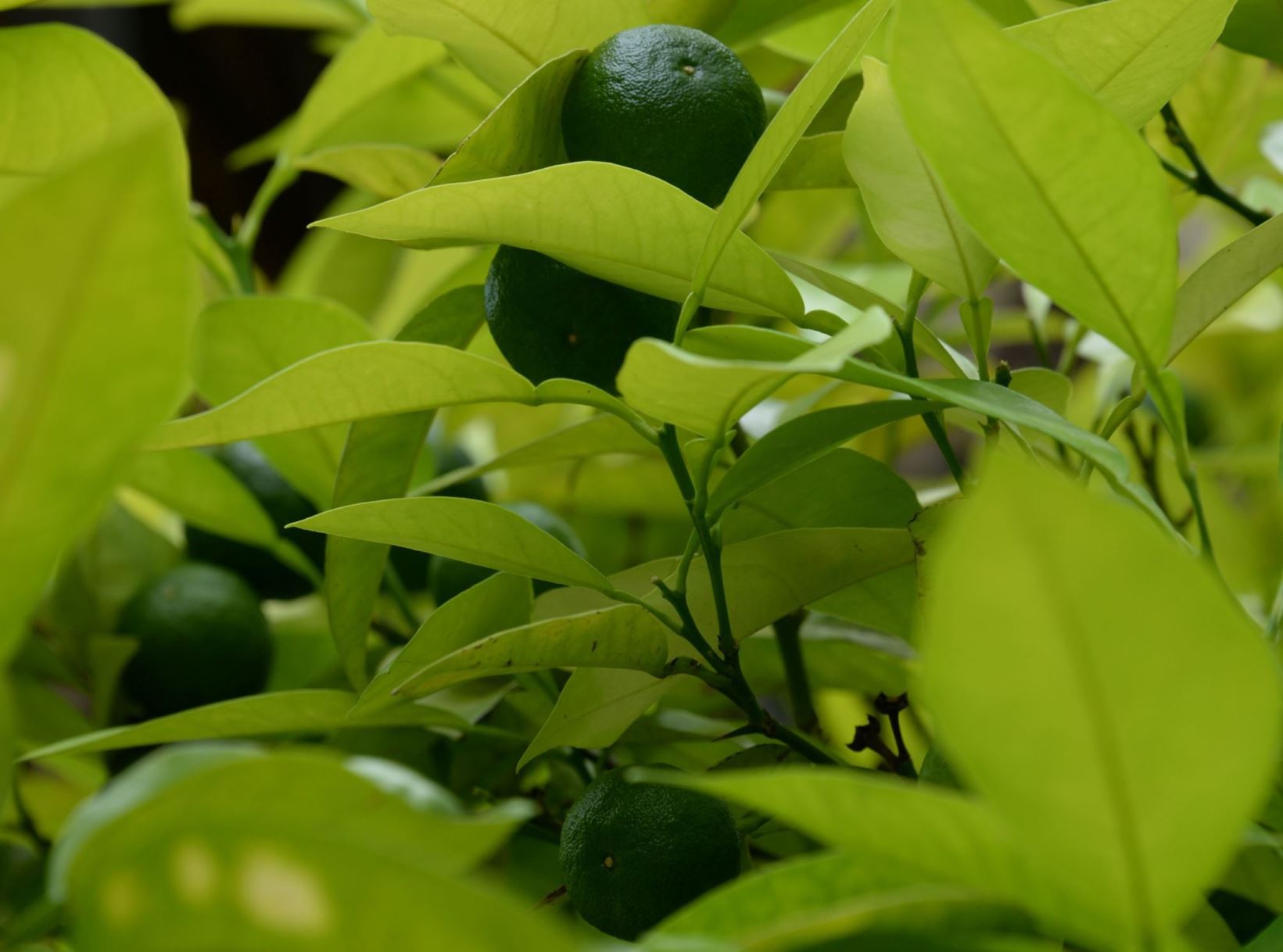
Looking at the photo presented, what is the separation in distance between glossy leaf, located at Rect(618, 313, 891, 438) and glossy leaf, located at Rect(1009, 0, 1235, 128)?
0.15 m

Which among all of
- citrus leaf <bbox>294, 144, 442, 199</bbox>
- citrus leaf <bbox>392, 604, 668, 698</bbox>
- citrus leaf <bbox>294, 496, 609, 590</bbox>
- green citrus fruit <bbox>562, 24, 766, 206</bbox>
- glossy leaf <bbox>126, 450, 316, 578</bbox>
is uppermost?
green citrus fruit <bbox>562, 24, 766, 206</bbox>

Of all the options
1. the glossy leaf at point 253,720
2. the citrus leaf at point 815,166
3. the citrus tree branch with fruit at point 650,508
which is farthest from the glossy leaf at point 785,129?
the glossy leaf at point 253,720

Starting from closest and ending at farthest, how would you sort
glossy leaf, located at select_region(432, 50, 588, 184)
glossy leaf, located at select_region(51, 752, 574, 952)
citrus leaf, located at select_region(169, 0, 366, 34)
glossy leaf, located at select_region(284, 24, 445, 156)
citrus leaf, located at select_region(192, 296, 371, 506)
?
glossy leaf, located at select_region(51, 752, 574, 952) < glossy leaf, located at select_region(432, 50, 588, 184) < citrus leaf, located at select_region(192, 296, 371, 506) < glossy leaf, located at select_region(284, 24, 445, 156) < citrus leaf, located at select_region(169, 0, 366, 34)

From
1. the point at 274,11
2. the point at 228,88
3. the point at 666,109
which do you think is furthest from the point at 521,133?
the point at 228,88

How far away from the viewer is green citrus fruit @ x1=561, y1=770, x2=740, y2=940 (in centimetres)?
39

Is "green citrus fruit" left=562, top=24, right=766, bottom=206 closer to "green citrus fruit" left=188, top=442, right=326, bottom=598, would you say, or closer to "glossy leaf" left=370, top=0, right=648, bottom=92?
"glossy leaf" left=370, top=0, right=648, bottom=92

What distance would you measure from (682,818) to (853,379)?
151mm

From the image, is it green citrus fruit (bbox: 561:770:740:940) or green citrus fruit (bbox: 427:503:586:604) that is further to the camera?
green citrus fruit (bbox: 427:503:586:604)

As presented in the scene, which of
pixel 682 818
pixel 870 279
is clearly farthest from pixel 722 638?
pixel 870 279

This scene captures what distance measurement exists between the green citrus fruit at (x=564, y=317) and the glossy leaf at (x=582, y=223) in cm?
4

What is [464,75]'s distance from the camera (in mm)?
775

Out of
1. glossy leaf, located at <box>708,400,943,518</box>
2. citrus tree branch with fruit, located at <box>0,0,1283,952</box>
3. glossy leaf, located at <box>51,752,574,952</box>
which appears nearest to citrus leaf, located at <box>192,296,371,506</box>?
citrus tree branch with fruit, located at <box>0,0,1283,952</box>

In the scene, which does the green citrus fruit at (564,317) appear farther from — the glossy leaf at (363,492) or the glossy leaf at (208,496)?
the glossy leaf at (208,496)

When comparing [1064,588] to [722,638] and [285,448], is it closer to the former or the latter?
[722,638]
